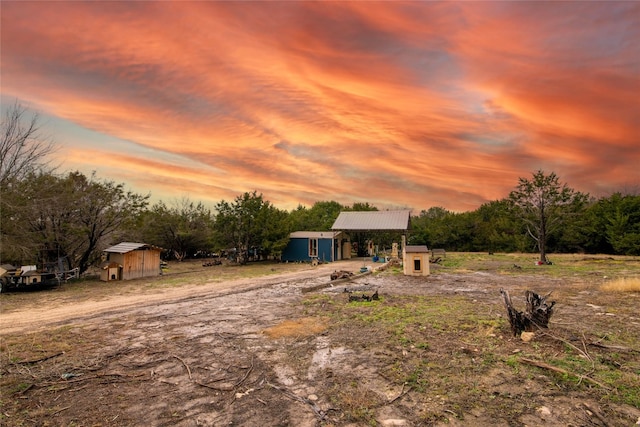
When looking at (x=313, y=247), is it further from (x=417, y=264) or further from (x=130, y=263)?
(x=130, y=263)

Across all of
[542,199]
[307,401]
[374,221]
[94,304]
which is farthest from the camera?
[374,221]

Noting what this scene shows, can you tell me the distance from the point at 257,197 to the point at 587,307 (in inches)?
996

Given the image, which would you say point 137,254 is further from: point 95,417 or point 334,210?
point 334,210

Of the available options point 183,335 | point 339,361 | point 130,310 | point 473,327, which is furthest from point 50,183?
point 473,327

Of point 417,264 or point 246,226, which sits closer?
point 417,264

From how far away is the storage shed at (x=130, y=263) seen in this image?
19562 millimetres

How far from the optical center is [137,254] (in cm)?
2053

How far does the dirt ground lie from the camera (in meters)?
4.38

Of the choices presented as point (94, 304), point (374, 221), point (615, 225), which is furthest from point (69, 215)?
point (615, 225)

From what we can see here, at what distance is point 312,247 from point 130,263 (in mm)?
15870

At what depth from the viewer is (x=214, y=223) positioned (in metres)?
30.8

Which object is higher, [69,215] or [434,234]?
[69,215]

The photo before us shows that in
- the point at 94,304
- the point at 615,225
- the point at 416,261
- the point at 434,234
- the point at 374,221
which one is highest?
Answer: the point at 374,221

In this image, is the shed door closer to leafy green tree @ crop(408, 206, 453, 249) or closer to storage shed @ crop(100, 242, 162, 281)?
storage shed @ crop(100, 242, 162, 281)
